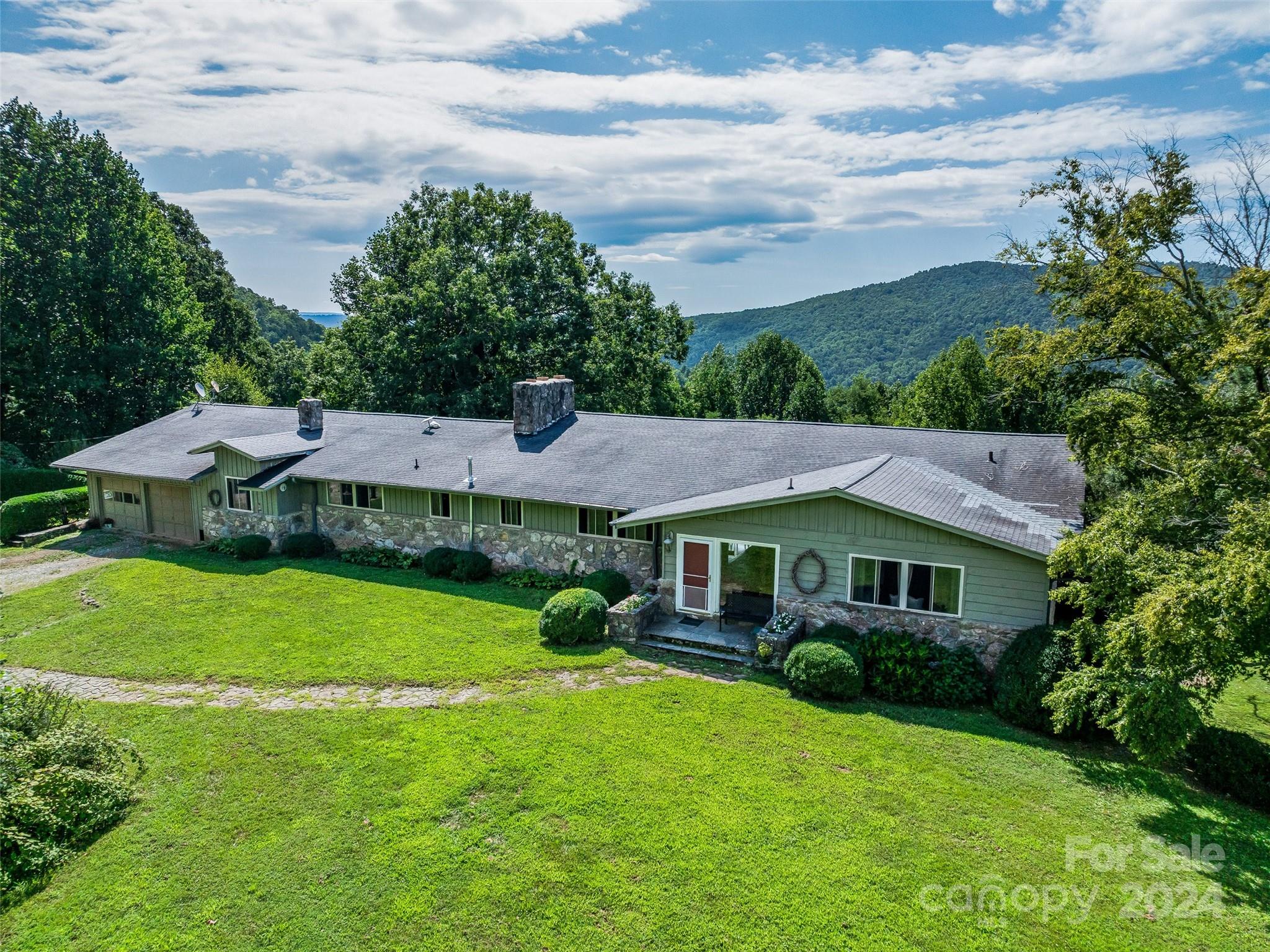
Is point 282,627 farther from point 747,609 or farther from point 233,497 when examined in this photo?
point 747,609

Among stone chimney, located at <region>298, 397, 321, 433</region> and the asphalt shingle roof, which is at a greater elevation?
stone chimney, located at <region>298, 397, 321, 433</region>

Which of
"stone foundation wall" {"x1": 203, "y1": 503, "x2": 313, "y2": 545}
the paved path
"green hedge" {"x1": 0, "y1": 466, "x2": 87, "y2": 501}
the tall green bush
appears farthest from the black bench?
"green hedge" {"x1": 0, "y1": 466, "x2": 87, "y2": 501}

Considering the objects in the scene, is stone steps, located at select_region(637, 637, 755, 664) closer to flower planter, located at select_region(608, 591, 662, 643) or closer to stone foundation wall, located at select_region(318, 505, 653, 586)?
flower planter, located at select_region(608, 591, 662, 643)

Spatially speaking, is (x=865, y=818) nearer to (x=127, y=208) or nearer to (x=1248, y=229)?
(x=1248, y=229)

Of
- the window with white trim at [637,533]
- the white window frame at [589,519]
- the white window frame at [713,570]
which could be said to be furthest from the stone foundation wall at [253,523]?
the white window frame at [713,570]

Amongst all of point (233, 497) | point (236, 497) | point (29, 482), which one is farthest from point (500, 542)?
point (29, 482)
